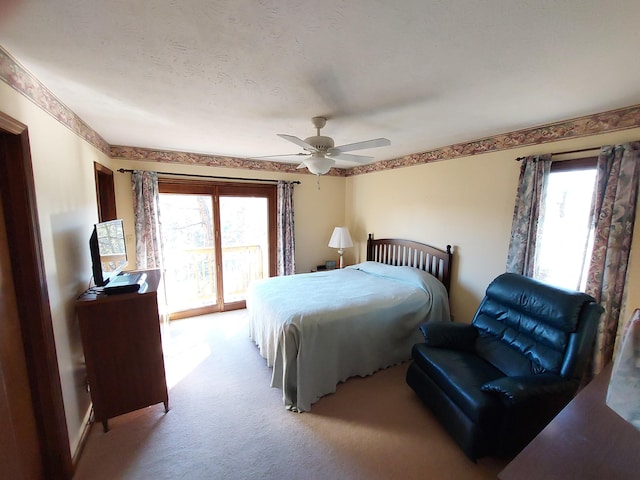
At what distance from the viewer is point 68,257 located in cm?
191

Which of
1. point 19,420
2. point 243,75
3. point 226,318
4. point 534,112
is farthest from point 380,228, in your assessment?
point 19,420

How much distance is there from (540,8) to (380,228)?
11.3 feet

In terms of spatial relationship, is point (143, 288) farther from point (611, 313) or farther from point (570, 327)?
point (611, 313)

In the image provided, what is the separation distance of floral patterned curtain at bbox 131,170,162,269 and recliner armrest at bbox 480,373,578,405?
3858 mm

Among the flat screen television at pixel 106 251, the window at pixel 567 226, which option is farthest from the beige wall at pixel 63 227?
the window at pixel 567 226

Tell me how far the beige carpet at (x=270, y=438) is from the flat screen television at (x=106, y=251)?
3.88ft

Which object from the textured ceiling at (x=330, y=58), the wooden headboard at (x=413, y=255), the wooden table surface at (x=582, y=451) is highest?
the textured ceiling at (x=330, y=58)

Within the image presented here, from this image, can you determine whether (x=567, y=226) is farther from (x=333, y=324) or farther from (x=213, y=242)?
(x=213, y=242)

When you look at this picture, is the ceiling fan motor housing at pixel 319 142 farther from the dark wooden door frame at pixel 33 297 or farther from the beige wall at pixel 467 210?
the beige wall at pixel 467 210

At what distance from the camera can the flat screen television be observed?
6.55ft

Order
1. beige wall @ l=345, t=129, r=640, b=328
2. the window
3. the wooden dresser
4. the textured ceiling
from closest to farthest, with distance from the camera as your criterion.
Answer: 1. the textured ceiling
2. the wooden dresser
3. the window
4. beige wall @ l=345, t=129, r=640, b=328

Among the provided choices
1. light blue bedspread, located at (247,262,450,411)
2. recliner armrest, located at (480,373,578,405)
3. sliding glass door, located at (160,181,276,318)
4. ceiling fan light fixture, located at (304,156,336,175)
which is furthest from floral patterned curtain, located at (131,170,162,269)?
recliner armrest, located at (480,373,578,405)

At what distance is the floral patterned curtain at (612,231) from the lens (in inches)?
81.6

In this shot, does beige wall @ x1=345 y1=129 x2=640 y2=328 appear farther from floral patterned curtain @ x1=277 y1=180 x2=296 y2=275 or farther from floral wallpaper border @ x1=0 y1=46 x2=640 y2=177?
floral patterned curtain @ x1=277 y1=180 x2=296 y2=275
